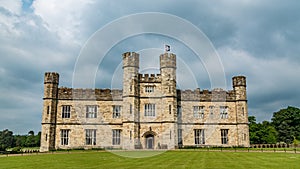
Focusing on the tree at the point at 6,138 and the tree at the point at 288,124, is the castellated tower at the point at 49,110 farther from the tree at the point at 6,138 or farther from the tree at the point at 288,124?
the tree at the point at 288,124

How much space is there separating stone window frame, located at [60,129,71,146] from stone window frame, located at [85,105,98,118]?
3.08 meters

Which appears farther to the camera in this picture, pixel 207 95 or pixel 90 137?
pixel 207 95

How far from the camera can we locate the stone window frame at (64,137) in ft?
108

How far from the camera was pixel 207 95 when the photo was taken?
36000 millimetres

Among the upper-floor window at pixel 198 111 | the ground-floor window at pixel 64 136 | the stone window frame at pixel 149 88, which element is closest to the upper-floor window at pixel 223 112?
the upper-floor window at pixel 198 111

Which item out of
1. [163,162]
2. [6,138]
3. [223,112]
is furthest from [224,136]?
[6,138]

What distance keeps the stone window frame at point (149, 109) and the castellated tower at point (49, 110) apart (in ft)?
36.9

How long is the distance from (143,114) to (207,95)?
9.16m

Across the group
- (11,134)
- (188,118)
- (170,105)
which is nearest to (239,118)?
(188,118)

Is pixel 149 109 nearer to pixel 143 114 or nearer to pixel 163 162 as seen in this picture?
pixel 143 114

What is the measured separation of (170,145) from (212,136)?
6.75 m

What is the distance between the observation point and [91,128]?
1332 inches

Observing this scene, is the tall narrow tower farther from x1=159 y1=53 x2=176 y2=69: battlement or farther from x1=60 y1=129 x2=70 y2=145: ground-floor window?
x1=60 y1=129 x2=70 y2=145: ground-floor window

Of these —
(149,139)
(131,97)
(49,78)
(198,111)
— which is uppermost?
(49,78)
